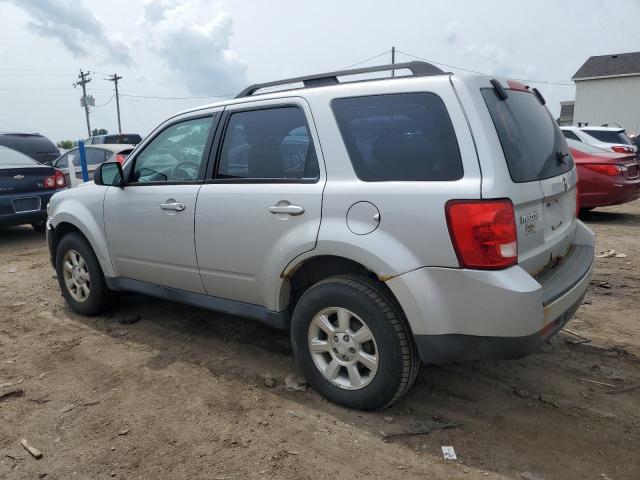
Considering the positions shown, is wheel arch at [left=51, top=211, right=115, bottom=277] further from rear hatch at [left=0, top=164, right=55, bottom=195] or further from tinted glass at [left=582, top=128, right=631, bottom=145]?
tinted glass at [left=582, top=128, right=631, bottom=145]

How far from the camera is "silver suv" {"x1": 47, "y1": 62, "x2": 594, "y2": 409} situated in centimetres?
250

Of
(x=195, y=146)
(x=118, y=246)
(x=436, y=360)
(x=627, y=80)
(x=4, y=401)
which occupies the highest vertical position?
(x=627, y=80)

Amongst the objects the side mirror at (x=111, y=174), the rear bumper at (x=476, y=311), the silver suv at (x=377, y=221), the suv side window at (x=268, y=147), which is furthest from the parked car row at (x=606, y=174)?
the side mirror at (x=111, y=174)

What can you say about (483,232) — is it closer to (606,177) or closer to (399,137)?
(399,137)

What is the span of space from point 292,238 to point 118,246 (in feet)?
6.16

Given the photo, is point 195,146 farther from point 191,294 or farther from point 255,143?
point 191,294

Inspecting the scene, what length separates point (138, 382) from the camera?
3500 mm

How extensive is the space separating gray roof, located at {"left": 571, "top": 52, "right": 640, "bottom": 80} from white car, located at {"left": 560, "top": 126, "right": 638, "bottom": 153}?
2733cm

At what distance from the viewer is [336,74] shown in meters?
3.12

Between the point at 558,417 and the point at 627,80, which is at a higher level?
the point at 627,80

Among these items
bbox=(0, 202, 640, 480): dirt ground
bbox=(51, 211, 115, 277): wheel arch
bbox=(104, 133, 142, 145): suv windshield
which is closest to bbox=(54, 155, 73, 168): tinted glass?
bbox=(104, 133, 142, 145): suv windshield

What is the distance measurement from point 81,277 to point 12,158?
530 centimetres

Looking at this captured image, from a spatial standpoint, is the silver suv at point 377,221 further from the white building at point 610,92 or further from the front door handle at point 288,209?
the white building at point 610,92

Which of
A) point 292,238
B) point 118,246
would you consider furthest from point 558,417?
point 118,246
